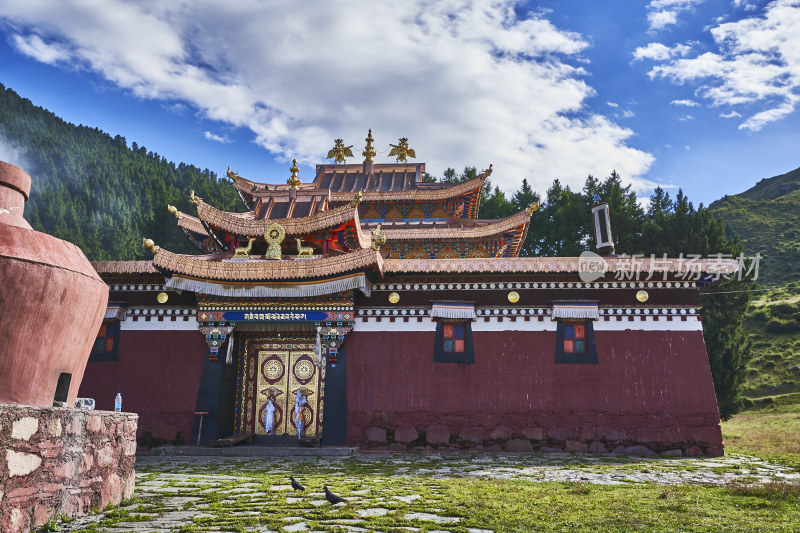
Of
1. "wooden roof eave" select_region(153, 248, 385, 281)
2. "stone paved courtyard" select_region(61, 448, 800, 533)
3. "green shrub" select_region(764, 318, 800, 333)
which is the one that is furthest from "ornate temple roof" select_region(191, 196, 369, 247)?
"green shrub" select_region(764, 318, 800, 333)

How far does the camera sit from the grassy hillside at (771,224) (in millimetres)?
48625

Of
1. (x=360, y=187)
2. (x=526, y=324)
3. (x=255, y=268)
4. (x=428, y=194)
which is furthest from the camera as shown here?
(x=360, y=187)

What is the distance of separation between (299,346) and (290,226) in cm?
310

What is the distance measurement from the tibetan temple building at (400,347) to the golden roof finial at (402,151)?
9.91 meters

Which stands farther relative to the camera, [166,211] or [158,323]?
[166,211]

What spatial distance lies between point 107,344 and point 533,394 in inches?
419

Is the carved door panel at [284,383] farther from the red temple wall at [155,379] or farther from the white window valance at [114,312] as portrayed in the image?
the white window valance at [114,312]

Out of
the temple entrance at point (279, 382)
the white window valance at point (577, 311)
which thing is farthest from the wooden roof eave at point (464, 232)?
the temple entrance at point (279, 382)

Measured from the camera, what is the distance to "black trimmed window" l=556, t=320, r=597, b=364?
13.3 meters

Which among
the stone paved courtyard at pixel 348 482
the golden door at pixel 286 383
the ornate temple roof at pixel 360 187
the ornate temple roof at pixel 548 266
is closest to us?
the stone paved courtyard at pixel 348 482

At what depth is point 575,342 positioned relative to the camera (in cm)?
1345

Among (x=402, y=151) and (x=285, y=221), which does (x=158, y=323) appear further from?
(x=402, y=151)

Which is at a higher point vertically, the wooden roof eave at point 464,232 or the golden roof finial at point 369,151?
the golden roof finial at point 369,151

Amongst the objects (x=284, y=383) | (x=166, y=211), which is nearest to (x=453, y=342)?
(x=284, y=383)
